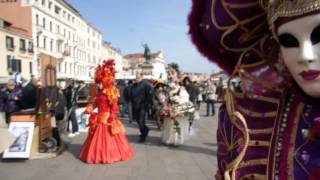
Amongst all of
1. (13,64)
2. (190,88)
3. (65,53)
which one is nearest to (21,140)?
(190,88)

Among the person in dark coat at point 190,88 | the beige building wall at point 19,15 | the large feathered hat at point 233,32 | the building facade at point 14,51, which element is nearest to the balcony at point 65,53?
the beige building wall at point 19,15

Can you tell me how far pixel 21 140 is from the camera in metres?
7.80

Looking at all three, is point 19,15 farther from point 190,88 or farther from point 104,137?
point 104,137

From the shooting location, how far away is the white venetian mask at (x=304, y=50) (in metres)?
1.38

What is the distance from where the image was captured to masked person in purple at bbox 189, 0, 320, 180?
1.42 m

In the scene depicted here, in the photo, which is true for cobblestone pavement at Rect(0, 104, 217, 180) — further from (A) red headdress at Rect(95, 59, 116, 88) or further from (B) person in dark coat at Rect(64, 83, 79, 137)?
(B) person in dark coat at Rect(64, 83, 79, 137)

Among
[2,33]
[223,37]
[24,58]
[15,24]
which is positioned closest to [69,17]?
[15,24]

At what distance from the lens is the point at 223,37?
176cm

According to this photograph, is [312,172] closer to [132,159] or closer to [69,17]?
[132,159]

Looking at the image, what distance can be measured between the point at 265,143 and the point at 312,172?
9.0 inches

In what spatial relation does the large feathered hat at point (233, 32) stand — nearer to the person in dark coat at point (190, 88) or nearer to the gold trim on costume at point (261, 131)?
the gold trim on costume at point (261, 131)

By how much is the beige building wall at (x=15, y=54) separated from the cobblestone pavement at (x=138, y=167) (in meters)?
33.9

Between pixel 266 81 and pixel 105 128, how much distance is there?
249 inches

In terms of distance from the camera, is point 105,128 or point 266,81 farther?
point 105,128
